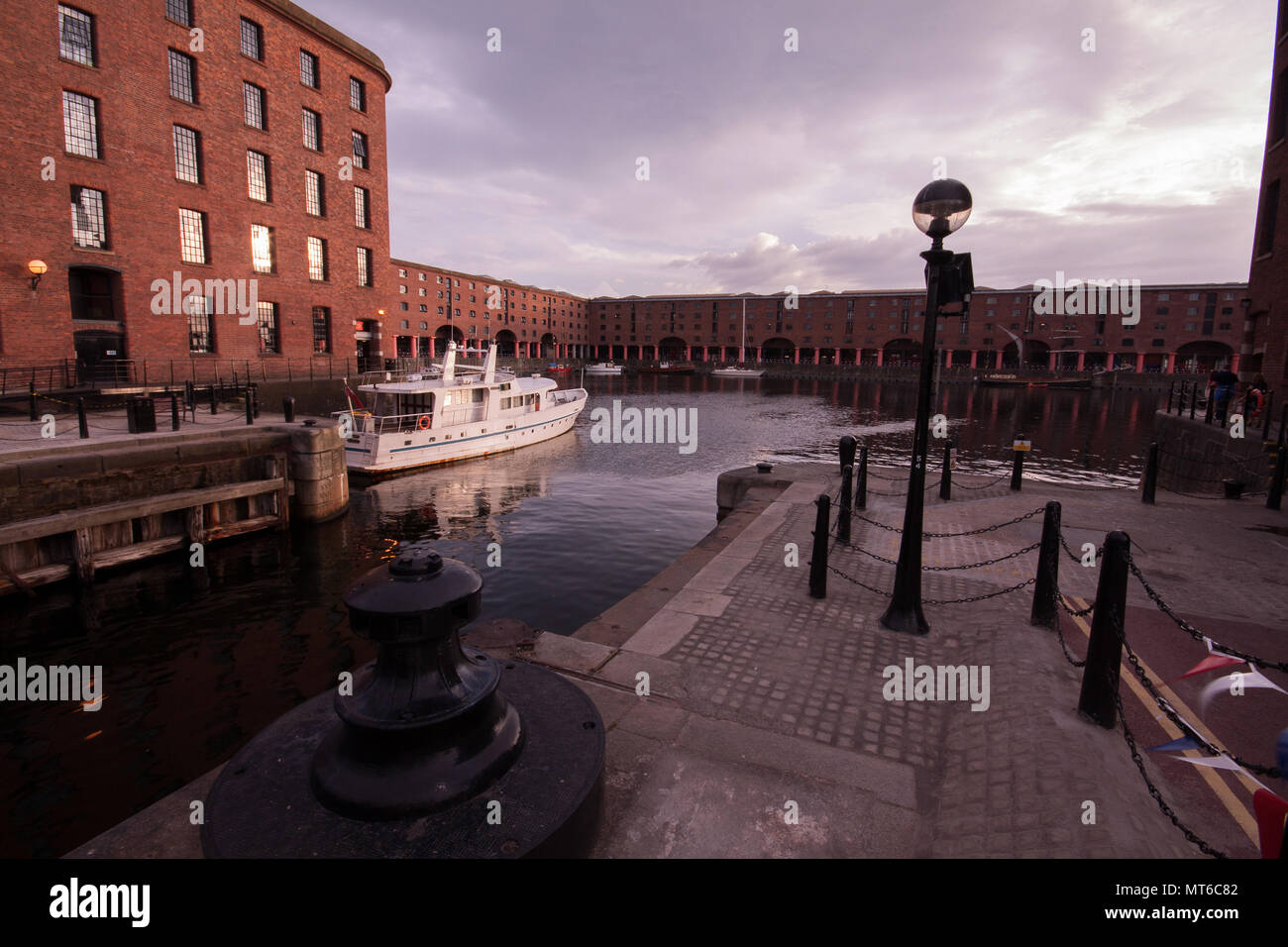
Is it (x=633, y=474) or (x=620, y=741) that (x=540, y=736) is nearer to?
(x=620, y=741)

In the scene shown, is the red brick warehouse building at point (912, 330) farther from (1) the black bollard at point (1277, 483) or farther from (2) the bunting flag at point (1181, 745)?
(2) the bunting flag at point (1181, 745)

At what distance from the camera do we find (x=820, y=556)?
7441 mm

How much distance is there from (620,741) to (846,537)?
6636 millimetres

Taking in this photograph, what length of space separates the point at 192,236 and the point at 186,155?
3.31 m

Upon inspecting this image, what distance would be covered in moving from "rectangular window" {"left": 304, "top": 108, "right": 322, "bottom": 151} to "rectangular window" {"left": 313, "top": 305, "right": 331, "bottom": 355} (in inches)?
324

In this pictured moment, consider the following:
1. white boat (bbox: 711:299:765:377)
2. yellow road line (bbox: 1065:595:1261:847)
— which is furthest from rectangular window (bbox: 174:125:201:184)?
white boat (bbox: 711:299:765:377)

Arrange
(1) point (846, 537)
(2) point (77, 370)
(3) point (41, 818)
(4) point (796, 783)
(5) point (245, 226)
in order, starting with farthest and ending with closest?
(5) point (245, 226)
(2) point (77, 370)
(1) point (846, 537)
(3) point (41, 818)
(4) point (796, 783)

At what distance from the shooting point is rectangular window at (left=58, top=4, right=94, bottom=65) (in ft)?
70.9

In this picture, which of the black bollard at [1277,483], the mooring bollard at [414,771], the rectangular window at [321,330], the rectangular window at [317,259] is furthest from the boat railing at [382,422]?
the black bollard at [1277,483]

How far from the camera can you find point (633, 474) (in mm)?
22906
